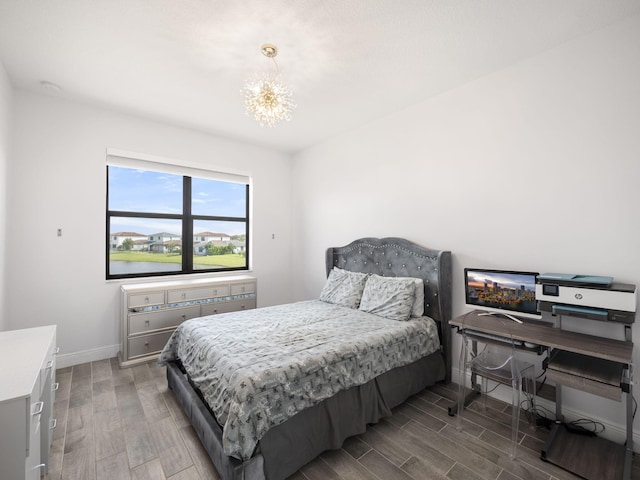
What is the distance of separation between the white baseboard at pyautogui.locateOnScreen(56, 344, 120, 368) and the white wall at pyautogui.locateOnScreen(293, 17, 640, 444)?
3308 millimetres

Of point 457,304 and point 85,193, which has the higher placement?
point 85,193

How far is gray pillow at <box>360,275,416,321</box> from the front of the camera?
271 centimetres

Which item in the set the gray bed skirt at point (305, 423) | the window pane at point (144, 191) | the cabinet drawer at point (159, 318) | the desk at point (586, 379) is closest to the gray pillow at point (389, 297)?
the gray bed skirt at point (305, 423)

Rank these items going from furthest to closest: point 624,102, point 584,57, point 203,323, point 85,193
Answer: point 85,193
point 203,323
point 584,57
point 624,102

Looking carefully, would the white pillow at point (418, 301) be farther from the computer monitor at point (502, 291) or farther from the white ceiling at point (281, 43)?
the white ceiling at point (281, 43)

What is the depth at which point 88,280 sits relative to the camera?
10.4 ft

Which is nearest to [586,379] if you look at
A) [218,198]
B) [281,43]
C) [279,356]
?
[279,356]

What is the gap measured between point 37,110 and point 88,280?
5.86ft

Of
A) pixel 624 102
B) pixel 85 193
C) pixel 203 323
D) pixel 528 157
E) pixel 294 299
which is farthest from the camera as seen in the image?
pixel 294 299

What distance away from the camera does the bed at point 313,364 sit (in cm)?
160

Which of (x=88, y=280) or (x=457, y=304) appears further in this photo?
(x=88, y=280)

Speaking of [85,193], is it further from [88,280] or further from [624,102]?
[624,102]

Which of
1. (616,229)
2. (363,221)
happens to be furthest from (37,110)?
(616,229)

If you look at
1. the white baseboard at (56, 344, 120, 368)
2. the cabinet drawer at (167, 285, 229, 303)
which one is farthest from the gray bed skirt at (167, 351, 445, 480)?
the white baseboard at (56, 344, 120, 368)
